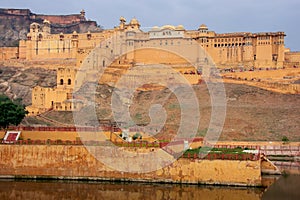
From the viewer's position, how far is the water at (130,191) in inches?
1013

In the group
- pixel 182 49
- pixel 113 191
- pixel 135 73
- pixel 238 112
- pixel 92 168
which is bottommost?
pixel 113 191

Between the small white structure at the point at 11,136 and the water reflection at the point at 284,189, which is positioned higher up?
the small white structure at the point at 11,136

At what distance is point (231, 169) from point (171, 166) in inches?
129

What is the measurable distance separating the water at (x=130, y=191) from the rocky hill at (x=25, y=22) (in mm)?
78668

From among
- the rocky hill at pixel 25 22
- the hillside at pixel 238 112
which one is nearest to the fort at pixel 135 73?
the hillside at pixel 238 112

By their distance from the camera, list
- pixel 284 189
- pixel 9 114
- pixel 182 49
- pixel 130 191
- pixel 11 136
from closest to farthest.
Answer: pixel 130 191 → pixel 284 189 → pixel 11 136 → pixel 9 114 → pixel 182 49

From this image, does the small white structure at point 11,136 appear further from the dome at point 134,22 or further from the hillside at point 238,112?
the dome at point 134,22

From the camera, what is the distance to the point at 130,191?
26.8m

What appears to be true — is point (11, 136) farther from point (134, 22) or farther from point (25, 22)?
point (25, 22)

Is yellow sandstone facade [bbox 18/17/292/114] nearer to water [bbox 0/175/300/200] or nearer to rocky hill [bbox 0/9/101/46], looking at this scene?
rocky hill [bbox 0/9/101/46]

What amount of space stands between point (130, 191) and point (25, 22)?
8681cm

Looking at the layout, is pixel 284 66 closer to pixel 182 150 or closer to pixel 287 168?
pixel 287 168

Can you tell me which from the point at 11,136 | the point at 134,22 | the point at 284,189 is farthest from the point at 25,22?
the point at 284,189

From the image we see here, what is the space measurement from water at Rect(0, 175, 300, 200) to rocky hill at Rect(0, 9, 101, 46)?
78668mm
